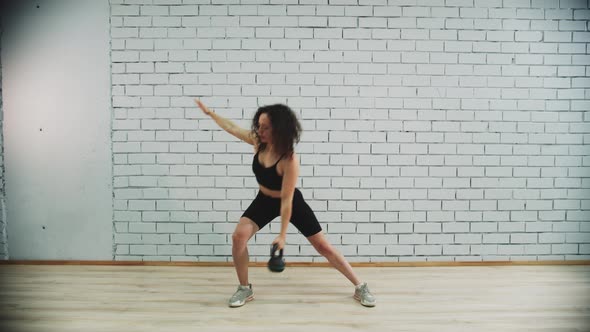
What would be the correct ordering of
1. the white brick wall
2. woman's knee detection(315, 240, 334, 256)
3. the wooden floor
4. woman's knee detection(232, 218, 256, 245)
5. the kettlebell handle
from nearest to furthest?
1. the kettlebell handle
2. the wooden floor
3. woman's knee detection(232, 218, 256, 245)
4. woman's knee detection(315, 240, 334, 256)
5. the white brick wall

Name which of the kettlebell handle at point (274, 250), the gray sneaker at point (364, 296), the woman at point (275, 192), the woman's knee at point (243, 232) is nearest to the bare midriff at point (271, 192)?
the woman at point (275, 192)

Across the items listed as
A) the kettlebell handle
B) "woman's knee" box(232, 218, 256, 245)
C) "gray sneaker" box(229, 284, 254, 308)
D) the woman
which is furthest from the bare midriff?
"gray sneaker" box(229, 284, 254, 308)

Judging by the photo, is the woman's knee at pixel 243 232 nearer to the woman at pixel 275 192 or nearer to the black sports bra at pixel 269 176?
the woman at pixel 275 192

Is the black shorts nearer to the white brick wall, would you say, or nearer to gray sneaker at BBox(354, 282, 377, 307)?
gray sneaker at BBox(354, 282, 377, 307)

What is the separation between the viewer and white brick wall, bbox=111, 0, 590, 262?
11.7ft

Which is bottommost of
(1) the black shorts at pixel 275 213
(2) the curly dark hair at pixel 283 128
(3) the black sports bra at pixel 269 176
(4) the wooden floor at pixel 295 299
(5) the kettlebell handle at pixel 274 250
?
(4) the wooden floor at pixel 295 299

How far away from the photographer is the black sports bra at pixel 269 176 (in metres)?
2.54

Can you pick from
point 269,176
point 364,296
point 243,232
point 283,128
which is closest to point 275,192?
point 269,176

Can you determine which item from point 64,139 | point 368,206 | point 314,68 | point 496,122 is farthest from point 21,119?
point 496,122

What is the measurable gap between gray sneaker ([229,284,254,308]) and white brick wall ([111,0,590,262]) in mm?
857

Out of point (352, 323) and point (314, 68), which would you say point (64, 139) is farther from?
point (352, 323)

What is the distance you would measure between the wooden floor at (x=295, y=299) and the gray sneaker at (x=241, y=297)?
0.14ft

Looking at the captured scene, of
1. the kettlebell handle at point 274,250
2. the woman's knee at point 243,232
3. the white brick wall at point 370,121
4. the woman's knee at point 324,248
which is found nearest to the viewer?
the kettlebell handle at point 274,250

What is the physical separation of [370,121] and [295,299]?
1.76 metres
